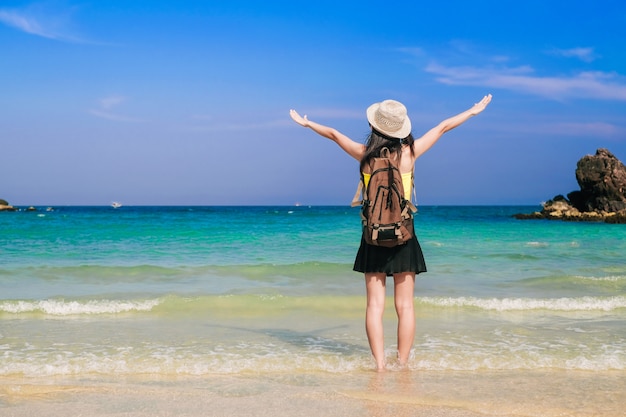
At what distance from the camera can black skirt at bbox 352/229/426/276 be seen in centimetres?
532

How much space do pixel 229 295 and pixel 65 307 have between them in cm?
259

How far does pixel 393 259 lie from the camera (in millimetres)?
5320

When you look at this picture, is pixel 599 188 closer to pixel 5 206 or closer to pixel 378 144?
pixel 378 144

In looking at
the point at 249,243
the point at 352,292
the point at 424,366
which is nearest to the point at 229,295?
the point at 352,292

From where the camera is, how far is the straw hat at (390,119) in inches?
202

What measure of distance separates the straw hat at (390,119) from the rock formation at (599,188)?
5865 centimetres

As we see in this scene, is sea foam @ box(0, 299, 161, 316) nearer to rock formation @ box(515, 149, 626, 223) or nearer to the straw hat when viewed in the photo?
the straw hat

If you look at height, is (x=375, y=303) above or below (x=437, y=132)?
below

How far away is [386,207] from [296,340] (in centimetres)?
280

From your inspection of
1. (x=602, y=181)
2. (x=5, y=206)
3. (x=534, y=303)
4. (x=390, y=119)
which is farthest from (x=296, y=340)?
(x=5, y=206)

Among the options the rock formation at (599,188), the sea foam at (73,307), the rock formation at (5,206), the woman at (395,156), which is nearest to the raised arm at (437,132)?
the woman at (395,156)

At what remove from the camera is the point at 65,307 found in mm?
9328

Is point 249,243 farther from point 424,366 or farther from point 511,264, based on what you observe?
point 424,366

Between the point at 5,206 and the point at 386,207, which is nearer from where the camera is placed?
the point at 386,207
